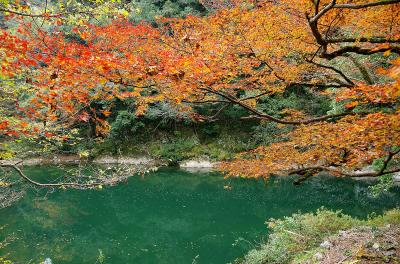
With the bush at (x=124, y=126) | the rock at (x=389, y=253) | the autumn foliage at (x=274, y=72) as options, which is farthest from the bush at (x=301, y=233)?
the bush at (x=124, y=126)

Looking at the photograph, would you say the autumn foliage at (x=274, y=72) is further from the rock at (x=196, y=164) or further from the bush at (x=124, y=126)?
the bush at (x=124, y=126)

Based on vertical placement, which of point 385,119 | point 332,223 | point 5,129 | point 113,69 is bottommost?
point 332,223

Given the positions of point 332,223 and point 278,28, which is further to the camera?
point 332,223

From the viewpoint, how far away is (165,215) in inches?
557

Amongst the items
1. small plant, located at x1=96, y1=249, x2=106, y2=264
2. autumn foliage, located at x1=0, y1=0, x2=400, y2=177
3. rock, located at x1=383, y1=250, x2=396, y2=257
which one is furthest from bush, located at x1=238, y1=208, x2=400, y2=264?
small plant, located at x1=96, y1=249, x2=106, y2=264

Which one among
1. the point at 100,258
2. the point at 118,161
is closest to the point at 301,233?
the point at 100,258

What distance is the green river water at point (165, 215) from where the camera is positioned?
10.3 meters

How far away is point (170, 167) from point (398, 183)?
1273cm

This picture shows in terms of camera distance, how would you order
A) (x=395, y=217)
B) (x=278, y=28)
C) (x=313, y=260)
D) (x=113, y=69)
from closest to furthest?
(x=113, y=69), (x=313, y=260), (x=278, y=28), (x=395, y=217)

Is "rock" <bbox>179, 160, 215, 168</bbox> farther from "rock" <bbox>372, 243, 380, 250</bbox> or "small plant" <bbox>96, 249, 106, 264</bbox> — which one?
"rock" <bbox>372, 243, 380, 250</bbox>

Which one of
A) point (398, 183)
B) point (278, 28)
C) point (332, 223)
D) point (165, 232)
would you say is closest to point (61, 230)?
point (165, 232)

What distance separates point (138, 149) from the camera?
21.9 meters

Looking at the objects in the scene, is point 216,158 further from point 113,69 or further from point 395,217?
point 113,69

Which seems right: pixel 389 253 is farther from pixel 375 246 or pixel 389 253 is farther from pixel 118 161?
pixel 118 161
